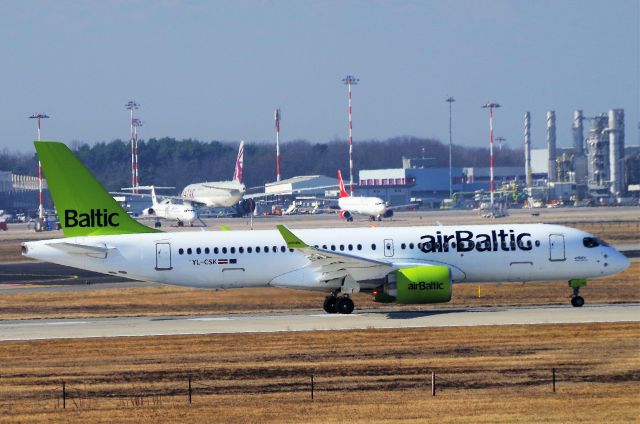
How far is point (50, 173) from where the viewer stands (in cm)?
4891

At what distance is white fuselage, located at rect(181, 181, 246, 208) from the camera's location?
168125mm

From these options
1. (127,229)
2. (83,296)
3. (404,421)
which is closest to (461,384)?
(404,421)

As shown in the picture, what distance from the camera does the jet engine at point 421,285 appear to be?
153 ft

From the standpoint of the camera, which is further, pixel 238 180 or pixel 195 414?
pixel 238 180

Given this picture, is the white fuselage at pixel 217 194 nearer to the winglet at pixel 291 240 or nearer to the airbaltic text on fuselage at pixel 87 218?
the airbaltic text on fuselage at pixel 87 218

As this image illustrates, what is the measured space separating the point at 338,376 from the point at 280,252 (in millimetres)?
15395

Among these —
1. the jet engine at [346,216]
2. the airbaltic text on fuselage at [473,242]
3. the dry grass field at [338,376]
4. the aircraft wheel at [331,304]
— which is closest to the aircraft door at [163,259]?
the aircraft wheel at [331,304]

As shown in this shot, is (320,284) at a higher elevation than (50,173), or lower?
lower

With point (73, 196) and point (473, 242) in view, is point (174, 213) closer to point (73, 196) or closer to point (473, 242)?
point (73, 196)

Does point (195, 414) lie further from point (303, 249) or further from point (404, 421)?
point (303, 249)

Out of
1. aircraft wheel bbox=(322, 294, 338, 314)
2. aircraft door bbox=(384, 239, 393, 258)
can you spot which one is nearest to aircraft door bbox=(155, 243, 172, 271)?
aircraft wheel bbox=(322, 294, 338, 314)

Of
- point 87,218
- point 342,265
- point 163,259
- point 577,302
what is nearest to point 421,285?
point 342,265

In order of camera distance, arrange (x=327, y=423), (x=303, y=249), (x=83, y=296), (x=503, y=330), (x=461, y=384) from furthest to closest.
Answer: (x=83, y=296) → (x=303, y=249) → (x=503, y=330) → (x=461, y=384) → (x=327, y=423)

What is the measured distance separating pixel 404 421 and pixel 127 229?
2449 centimetres
